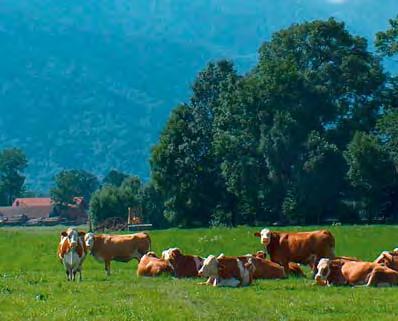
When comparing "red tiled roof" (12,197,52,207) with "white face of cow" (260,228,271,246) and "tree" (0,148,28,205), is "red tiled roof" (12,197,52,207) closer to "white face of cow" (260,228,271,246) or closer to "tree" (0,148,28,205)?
"tree" (0,148,28,205)

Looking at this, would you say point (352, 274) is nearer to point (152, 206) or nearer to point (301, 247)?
point (301, 247)

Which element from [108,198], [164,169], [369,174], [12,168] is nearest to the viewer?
[369,174]

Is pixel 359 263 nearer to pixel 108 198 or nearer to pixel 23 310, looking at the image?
pixel 23 310

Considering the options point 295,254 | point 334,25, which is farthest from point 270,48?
point 295,254

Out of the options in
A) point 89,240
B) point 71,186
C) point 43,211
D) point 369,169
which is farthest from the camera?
point 71,186

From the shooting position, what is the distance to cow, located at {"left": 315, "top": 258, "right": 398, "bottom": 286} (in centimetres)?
2330

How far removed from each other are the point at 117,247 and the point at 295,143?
38.1m

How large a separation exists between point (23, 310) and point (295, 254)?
480 inches

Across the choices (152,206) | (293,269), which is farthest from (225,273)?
Answer: (152,206)

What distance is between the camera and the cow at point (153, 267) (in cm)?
2667

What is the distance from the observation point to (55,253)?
37.7 metres

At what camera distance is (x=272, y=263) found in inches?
1025

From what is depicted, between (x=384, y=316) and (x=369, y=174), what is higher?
(x=369, y=174)

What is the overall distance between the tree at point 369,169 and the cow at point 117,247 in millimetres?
33724
